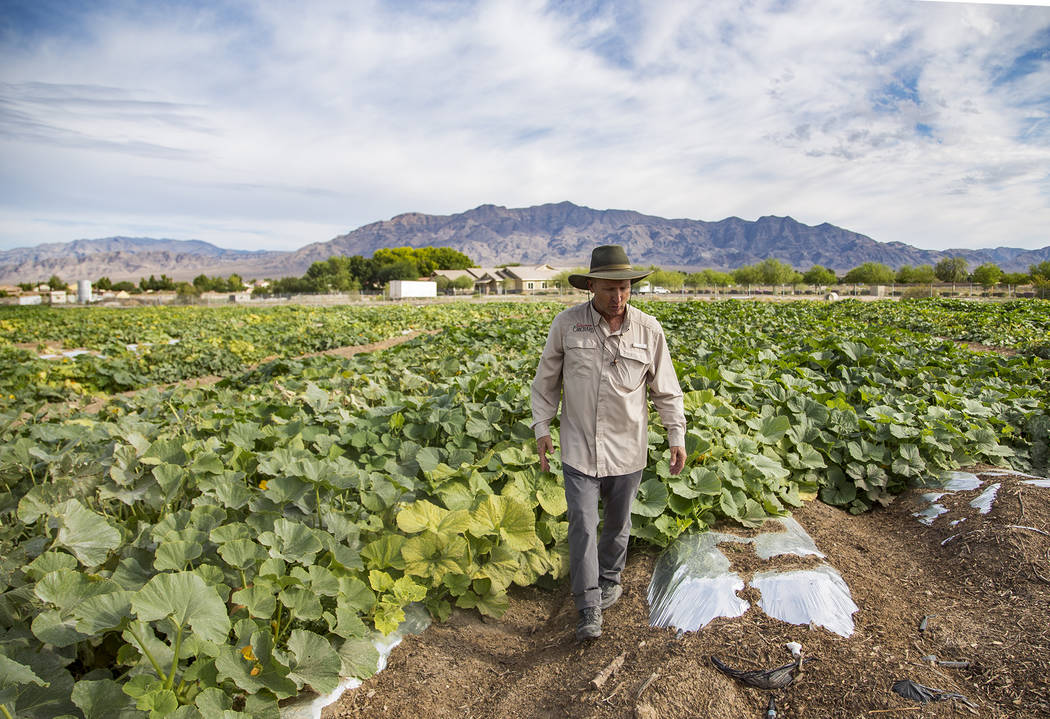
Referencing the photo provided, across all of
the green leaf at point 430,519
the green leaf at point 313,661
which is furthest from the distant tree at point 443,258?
the green leaf at point 313,661

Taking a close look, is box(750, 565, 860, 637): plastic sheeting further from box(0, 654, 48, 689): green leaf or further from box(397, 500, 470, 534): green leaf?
box(0, 654, 48, 689): green leaf

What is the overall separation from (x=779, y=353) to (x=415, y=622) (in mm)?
6804

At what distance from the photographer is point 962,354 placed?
8461 millimetres

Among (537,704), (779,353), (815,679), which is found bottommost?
(537,704)

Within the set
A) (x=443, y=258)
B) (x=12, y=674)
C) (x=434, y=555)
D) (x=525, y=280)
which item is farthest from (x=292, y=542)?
(x=443, y=258)

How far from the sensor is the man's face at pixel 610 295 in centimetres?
279

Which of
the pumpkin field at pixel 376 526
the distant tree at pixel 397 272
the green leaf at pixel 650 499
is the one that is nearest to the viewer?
the pumpkin field at pixel 376 526

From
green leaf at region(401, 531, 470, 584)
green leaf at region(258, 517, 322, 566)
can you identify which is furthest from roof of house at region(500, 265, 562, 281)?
green leaf at region(258, 517, 322, 566)

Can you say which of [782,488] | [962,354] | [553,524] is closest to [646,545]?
[553,524]

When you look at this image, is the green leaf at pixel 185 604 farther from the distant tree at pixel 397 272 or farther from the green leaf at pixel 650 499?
the distant tree at pixel 397 272

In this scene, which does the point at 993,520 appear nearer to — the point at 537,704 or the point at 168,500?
the point at 537,704

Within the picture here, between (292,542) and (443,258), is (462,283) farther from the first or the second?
(292,542)

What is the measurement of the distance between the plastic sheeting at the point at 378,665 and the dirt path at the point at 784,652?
39mm

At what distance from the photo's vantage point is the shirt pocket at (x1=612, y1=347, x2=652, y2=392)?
113 inches
